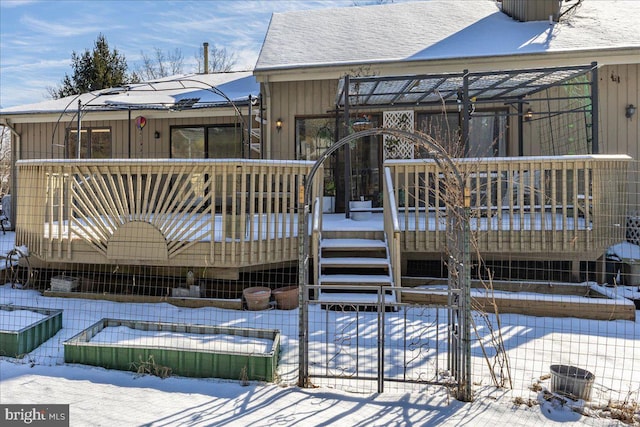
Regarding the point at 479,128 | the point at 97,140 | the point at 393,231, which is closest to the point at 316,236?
the point at 393,231

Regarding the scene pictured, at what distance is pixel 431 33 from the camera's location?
9062 mm

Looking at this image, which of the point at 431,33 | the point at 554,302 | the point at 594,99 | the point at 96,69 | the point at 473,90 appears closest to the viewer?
the point at 554,302

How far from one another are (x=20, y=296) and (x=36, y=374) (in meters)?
2.71

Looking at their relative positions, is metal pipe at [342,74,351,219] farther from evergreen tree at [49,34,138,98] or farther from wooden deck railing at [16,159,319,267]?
evergreen tree at [49,34,138,98]

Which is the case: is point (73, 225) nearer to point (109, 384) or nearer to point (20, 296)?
point (20, 296)

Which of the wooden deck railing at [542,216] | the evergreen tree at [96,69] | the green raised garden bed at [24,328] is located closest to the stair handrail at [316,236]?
the wooden deck railing at [542,216]

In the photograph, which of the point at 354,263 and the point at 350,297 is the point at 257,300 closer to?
the point at 350,297

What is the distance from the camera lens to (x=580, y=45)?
7496 millimetres

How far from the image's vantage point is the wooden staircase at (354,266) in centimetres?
511

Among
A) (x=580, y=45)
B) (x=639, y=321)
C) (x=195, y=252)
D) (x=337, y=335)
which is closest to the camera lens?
(x=337, y=335)

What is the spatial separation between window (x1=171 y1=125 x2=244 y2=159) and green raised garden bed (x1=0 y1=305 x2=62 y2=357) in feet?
18.8

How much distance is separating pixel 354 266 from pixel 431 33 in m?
6.37

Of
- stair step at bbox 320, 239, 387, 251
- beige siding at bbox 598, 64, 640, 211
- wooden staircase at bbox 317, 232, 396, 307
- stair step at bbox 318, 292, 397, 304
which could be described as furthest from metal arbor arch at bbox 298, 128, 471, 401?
beige siding at bbox 598, 64, 640, 211

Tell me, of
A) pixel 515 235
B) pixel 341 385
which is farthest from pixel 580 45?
pixel 341 385
